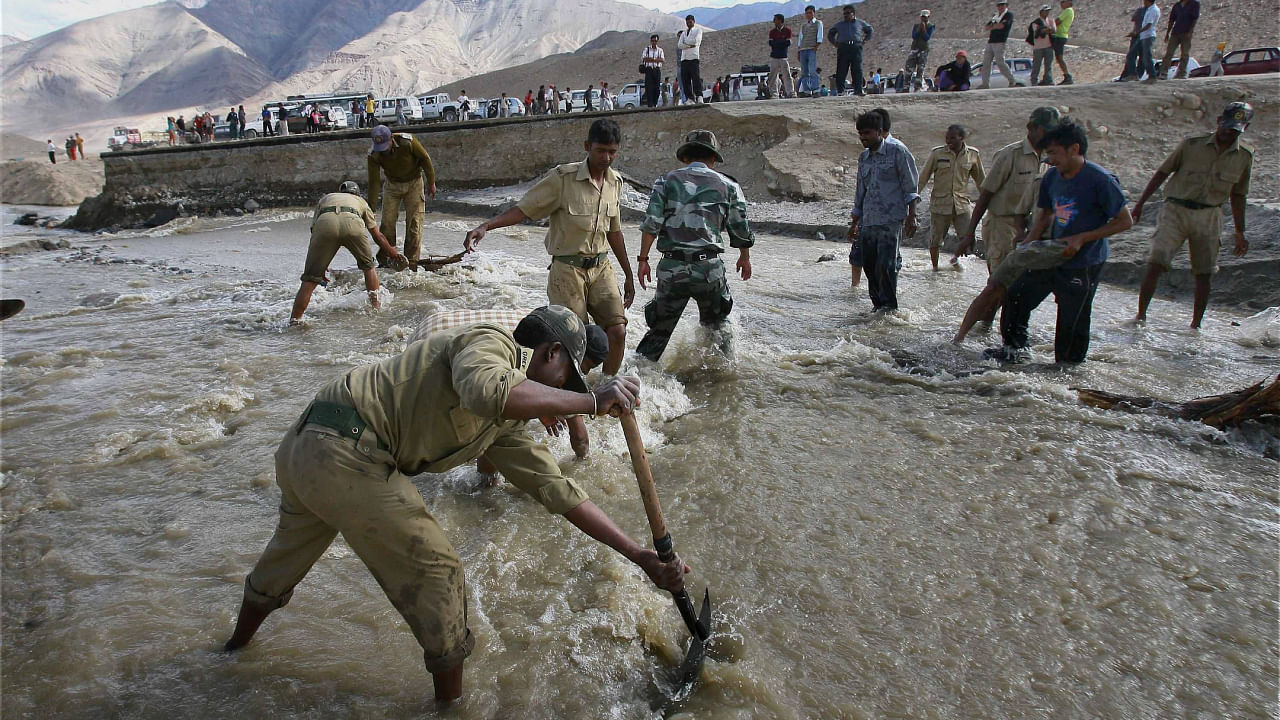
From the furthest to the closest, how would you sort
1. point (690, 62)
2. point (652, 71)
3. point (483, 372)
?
point (652, 71), point (690, 62), point (483, 372)

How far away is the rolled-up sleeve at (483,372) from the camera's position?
70.6 inches

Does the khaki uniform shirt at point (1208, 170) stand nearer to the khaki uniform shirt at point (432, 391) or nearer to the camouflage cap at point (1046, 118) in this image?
the camouflage cap at point (1046, 118)

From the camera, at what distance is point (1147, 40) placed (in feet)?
39.1

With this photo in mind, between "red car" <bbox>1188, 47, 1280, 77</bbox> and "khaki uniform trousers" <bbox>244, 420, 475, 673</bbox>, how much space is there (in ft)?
77.0

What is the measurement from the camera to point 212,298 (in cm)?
811

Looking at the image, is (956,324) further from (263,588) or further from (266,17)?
(266,17)

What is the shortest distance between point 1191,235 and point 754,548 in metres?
4.91

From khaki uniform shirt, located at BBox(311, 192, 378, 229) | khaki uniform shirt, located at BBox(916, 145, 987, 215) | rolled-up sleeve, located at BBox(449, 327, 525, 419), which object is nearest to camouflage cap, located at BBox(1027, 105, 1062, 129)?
khaki uniform shirt, located at BBox(916, 145, 987, 215)

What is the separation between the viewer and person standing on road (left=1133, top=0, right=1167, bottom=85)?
444 inches

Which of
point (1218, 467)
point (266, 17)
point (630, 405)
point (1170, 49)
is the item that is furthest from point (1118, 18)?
point (266, 17)

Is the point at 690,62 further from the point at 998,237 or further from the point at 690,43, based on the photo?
the point at 998,237

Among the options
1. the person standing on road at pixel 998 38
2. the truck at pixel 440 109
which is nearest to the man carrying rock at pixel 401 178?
the person standing on road at pixel 998 38

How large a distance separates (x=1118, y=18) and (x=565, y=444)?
4481cm

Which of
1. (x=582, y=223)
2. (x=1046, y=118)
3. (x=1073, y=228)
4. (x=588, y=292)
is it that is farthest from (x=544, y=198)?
(x=1046, y=118)
